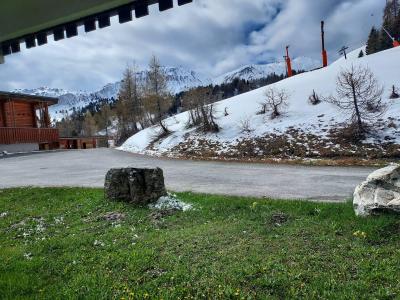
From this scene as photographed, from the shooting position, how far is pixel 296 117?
2200 centimetres

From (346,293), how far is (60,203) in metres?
7.11

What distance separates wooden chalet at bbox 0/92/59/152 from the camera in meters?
27.5

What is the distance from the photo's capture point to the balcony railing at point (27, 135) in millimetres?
26984

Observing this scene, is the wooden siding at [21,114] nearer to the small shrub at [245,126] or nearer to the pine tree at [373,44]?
the small shrub at [245,126]

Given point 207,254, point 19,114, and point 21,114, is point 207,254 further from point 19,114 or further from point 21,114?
point 21,114

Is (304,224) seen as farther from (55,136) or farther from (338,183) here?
(55,136)

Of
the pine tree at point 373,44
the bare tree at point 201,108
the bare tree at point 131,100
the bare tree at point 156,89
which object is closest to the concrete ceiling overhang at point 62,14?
the bare tree at point 201,108

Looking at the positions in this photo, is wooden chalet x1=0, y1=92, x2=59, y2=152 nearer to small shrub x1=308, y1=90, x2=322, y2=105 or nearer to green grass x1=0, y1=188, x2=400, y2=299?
small shrub x1=308, y1=90, x2=322, y2=105

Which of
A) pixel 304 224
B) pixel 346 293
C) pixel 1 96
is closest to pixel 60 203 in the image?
pixel 304 224

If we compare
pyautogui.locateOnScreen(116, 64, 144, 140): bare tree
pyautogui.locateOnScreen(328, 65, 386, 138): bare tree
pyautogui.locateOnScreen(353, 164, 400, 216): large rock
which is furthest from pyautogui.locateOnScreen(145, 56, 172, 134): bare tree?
pyautogui.locateOnScreen(353, 164, 400, 216): large rock

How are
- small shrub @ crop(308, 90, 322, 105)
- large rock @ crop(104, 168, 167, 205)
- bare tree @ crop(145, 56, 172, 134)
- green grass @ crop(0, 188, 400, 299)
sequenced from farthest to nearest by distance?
bare tree @ crop(145, 56, 172, 134)
small shrub @ crop(308, 90, 322, 105)
large rock @ crop(104, 168, 167, 205)
green grass @ crop(0, 188, 400, 299)

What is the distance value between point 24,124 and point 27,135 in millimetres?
2745

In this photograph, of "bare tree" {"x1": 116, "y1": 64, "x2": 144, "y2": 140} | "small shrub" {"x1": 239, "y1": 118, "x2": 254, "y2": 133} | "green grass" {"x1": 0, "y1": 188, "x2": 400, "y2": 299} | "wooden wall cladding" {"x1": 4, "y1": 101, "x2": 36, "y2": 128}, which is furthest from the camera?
"bare tree" {"x1": 116, "y1": 64, "x2": 144, "y2": 140}

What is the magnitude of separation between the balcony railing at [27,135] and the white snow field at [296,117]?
309 inches
